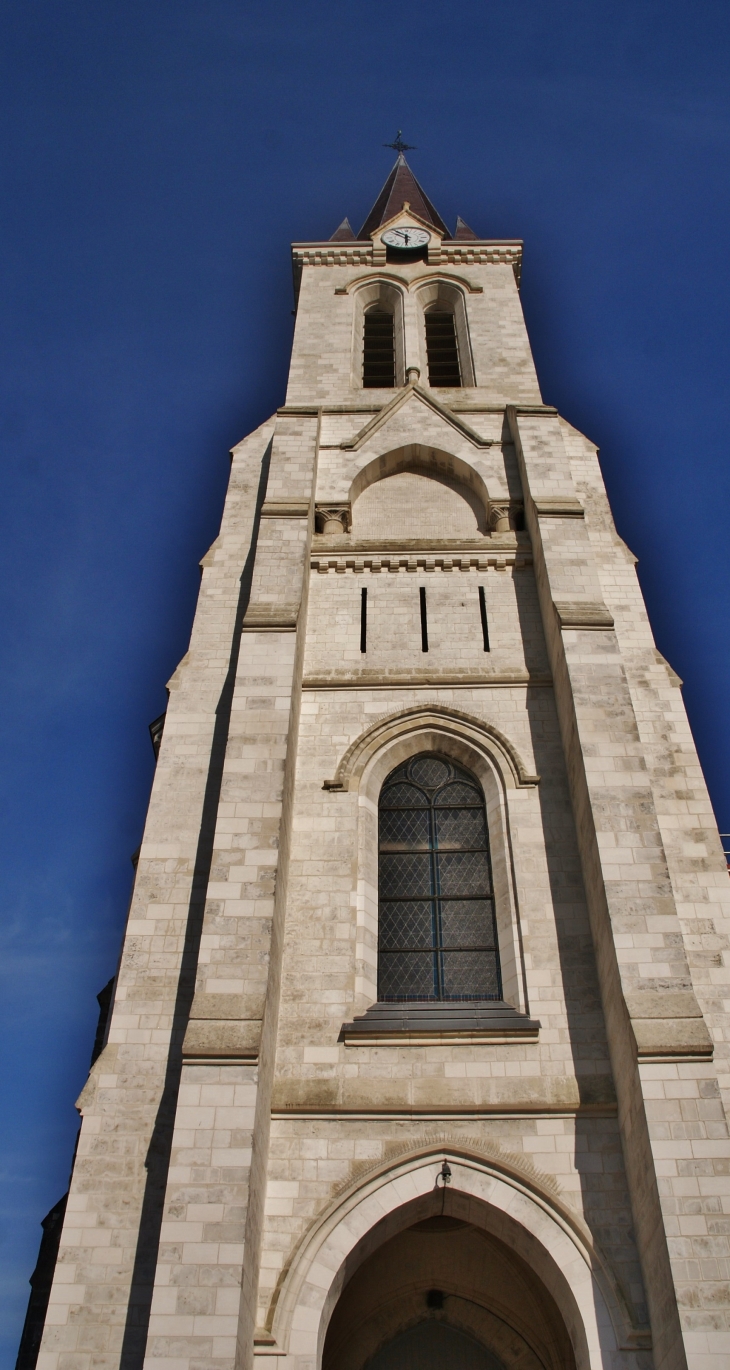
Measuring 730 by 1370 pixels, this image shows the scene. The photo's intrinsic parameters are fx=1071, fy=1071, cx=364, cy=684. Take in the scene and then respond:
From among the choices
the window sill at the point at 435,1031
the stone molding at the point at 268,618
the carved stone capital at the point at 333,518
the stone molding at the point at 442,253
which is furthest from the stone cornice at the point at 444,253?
the window sill at the point at 435,1031

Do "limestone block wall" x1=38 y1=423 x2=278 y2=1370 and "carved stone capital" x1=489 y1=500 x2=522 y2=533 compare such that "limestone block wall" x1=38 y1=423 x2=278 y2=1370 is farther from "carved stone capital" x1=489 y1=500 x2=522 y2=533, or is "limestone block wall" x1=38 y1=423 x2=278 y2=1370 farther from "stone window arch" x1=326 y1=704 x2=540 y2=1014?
"carved stone capital" x1=489 y1=500 x2=522 y2=533

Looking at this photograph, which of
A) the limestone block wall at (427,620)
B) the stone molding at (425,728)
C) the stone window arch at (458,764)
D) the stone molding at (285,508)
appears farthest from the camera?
the stone molding at (285,508)

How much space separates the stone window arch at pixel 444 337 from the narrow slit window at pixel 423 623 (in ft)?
19.7

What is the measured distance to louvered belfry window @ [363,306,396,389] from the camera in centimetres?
1927

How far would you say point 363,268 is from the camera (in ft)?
70.6

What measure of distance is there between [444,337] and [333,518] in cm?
737

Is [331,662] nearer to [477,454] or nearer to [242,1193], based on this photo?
[477,454]

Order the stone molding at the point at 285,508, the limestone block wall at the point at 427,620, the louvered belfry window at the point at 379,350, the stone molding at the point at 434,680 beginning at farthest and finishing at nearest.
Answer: the louvered belfry window at the point at 379,350, the stone molding at the point at 285,508, the limestone block wall at the point at 427,620, the stone molding at the point at 434,680

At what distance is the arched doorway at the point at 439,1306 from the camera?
9.16 meters

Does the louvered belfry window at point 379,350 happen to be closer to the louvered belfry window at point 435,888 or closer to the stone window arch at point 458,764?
the stone window arch at point 458,764

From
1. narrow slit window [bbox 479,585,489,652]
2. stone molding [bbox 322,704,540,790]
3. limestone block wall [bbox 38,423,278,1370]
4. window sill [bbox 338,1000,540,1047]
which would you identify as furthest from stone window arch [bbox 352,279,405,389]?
window sill [bbox 338,1000,540,1047]

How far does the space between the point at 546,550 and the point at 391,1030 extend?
20.4 ft

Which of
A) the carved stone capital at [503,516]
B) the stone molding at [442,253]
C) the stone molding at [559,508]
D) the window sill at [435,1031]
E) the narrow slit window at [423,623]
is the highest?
the stone molding at [442,253]

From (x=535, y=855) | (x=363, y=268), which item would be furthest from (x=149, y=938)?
(x=363, y=268)
